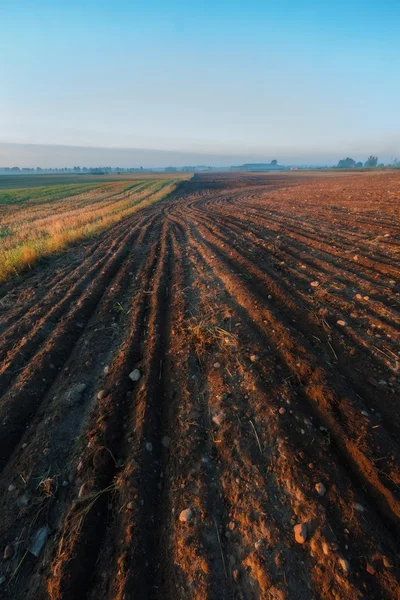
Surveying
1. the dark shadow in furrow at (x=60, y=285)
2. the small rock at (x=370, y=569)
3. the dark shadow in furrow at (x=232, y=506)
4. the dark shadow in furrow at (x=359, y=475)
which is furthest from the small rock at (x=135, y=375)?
the small rock at (x=370, y=569)

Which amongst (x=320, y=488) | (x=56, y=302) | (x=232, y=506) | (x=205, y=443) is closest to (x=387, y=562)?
(x=320, y=488)

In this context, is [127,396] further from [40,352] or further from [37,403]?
[40,352]

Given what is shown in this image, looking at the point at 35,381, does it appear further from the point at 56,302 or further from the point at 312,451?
the point at 312,451

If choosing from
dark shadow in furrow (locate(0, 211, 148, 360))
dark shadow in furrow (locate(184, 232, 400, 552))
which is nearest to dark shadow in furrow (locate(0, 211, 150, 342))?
dark shadow in furrow (locate(0, 211, 148, 360))

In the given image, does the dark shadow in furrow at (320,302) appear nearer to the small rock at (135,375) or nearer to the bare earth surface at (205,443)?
the bare earth surface at (205,443)

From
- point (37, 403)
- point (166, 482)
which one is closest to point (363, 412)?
point (166, 482)


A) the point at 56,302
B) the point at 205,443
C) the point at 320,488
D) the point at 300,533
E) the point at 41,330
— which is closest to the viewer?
the point at 300,533

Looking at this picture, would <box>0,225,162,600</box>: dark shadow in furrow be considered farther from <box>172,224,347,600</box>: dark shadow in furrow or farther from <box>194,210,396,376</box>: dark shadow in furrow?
<box>194,210,396,376</box>: dark shadow in furrow
